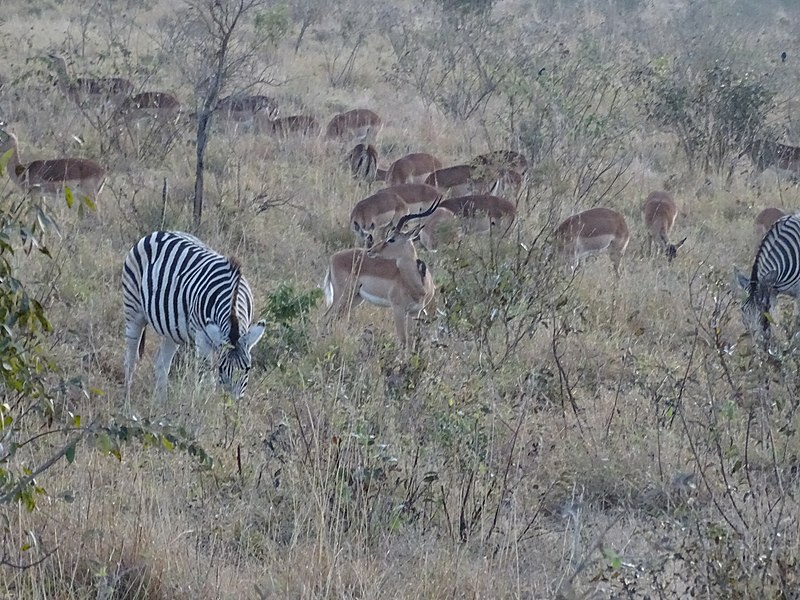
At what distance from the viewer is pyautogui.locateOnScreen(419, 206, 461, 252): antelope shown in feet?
31.8

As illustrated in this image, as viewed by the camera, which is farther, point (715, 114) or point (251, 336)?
point (715, 114)

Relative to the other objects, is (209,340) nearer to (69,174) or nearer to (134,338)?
(134,338)

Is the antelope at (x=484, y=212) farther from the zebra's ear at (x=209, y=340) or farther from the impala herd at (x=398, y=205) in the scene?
the zebra's ear at (x=209, y=340)

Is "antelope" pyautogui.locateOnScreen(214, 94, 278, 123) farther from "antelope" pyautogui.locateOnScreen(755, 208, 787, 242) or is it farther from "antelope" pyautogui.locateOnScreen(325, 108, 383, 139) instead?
"antelope" pyautogui.locateOnScreen(755, 208, 787, 242)

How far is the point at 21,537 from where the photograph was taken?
3.88 m

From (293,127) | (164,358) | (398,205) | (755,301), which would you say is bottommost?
(293,127)

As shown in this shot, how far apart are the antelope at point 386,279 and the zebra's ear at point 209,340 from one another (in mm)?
2013

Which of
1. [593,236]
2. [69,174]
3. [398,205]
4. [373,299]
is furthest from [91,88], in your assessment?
[373,299]

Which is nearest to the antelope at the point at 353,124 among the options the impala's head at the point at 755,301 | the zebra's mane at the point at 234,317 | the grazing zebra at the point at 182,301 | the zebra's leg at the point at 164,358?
the impala's head at the point at 755,301

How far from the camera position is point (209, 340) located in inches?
254

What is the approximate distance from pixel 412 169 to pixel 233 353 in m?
7.56

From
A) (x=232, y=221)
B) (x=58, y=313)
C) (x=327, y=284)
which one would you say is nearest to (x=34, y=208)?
(x=58, y=313)

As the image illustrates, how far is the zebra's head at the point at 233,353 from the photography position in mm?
6039

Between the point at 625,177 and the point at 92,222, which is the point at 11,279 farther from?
the point at 625,177
